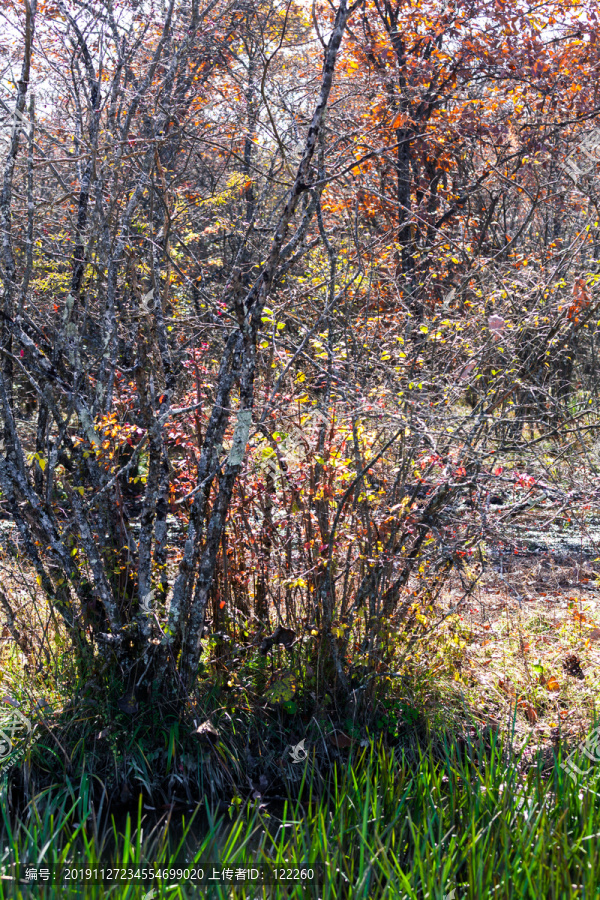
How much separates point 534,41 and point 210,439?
5.93m

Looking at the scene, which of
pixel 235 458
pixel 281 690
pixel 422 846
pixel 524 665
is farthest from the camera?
pixel 524 665

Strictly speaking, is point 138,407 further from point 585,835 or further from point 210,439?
point 585,835

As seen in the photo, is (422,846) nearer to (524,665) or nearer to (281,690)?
(281,690)

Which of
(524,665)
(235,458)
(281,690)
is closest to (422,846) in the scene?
(281,690)

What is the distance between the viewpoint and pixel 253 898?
7.16 feet

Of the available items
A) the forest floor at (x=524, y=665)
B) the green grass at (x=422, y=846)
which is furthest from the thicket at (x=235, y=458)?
the green grass at (x=422, y=846)

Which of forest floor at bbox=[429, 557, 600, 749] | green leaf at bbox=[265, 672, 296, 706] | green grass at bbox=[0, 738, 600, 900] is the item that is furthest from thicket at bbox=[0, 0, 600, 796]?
green grass at bbox=[0, 738, 600, 900]

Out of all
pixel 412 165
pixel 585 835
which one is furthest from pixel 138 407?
pixel 412 165

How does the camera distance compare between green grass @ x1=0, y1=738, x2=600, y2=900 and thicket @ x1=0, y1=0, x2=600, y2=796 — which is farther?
thicket @ x1=0, y1=0, x2=600, y2=796

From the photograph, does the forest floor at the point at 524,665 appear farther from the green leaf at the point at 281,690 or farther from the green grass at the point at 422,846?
the green leaf at the point at 281,690

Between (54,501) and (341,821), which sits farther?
(54,501)

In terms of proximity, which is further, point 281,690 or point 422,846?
point 281,690

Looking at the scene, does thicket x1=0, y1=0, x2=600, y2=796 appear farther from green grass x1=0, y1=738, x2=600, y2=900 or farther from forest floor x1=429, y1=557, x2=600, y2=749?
green grass x1=0, y1=738, x2=600, y2=900

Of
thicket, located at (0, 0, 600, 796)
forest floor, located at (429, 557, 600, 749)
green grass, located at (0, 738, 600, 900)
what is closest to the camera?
green grass, located at (0, 738, 600, 900)
